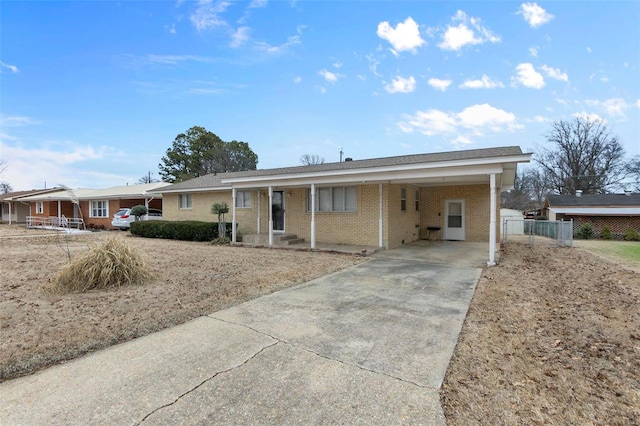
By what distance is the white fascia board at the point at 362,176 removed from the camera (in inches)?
354

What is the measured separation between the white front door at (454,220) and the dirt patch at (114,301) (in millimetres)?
7147

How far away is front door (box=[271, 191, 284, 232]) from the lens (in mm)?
14672

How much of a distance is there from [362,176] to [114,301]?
8.05m

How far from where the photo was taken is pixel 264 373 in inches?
117

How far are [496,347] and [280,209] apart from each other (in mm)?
11947

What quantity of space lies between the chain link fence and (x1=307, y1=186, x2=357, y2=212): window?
8862mm

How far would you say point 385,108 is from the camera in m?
17.4

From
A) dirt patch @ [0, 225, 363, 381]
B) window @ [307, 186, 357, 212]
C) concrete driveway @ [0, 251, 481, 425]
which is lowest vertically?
concrete driveway @ [0, 251, 481, 425]

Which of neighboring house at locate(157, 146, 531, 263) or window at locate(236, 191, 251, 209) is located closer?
neighboring house at locate(157, 146, 531, 263)

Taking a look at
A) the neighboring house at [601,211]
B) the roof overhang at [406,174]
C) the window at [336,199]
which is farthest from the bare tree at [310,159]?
the window at [336,199]

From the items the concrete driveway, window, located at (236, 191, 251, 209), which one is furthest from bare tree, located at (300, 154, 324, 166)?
the concrete driveway

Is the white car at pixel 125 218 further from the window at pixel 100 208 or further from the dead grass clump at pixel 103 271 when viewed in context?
the dead grass clump at pixel 103 271

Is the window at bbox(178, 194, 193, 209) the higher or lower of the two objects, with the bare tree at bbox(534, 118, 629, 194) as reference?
lower

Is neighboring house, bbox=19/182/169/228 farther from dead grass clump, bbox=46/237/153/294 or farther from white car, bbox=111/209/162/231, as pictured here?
dead grass clump, bbox=46/237/153/294
